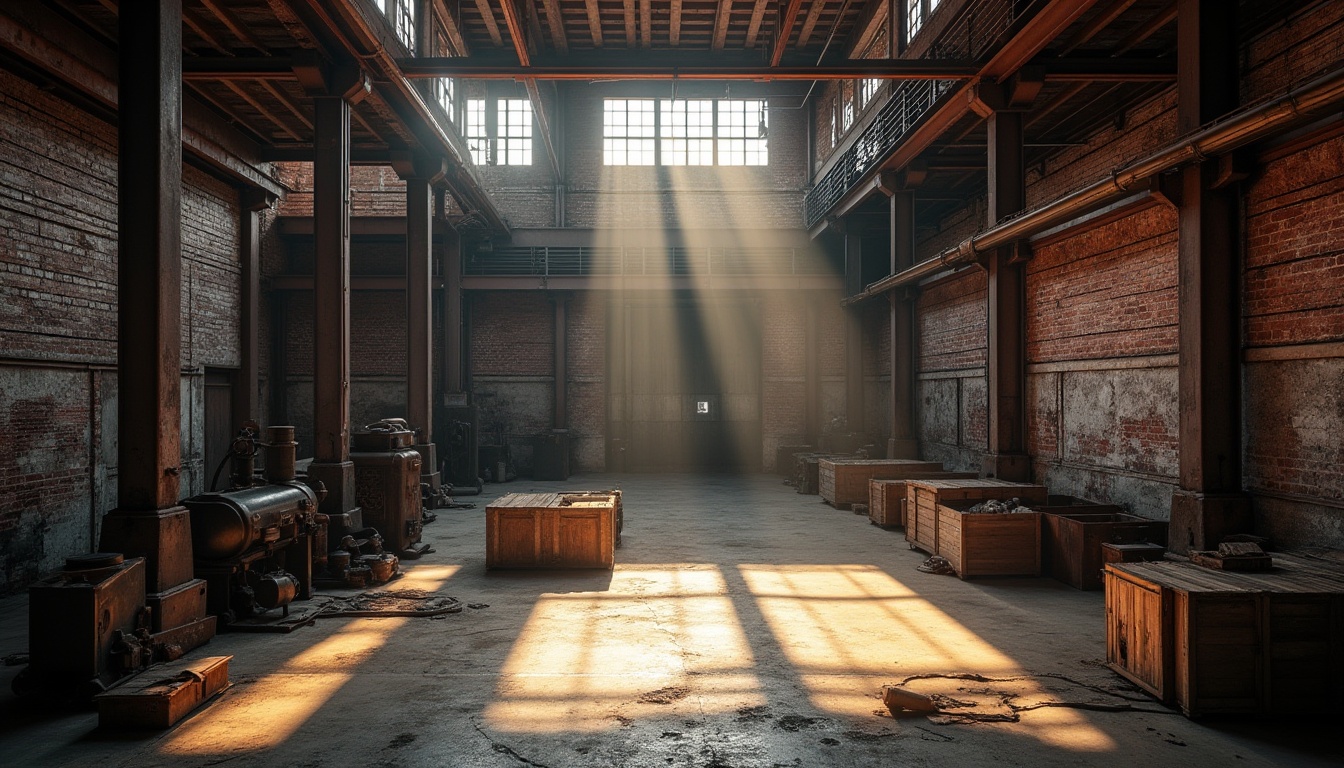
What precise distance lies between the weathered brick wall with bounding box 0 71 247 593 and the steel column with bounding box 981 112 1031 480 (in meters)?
11.6

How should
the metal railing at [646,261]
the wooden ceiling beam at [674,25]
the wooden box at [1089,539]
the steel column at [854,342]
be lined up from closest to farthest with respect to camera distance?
the wooden box at [1089,539] → the wooden ceiling beam at [674,25] → the steel column at [854,342] → the metal railing at [646,261]

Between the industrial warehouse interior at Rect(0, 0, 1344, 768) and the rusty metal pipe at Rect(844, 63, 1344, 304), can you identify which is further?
the rusty metal pipe at Rect(844, 63, 1344, 304)

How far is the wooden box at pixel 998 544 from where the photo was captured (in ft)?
27.7

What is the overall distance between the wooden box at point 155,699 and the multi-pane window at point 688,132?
18.9m

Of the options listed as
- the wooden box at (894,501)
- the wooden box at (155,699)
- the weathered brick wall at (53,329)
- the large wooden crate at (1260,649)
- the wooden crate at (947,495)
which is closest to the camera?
the wooden box at (155,699)

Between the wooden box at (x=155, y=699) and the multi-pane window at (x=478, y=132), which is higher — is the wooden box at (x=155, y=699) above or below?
below

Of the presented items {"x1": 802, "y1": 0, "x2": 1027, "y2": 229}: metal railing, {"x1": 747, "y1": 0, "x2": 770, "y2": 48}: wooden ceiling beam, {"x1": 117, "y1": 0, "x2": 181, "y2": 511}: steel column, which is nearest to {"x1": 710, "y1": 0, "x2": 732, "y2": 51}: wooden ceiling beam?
{"x1": 747, "y1": 0, "x2": 770, "y2": 48}: wooden ceiling beam

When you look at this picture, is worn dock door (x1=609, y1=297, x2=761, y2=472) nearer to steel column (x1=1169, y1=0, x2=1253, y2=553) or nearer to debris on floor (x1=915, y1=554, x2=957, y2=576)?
debris on floor (x1=915, y1=554, x2=957, y2=576)

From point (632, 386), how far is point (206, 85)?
12242 millimetres

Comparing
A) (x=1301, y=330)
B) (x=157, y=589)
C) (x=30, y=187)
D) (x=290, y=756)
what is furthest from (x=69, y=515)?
(x=1301, y=330)

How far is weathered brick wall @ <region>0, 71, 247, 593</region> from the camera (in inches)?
321

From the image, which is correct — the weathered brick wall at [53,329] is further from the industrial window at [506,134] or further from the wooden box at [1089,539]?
the industrial window at [506,134]

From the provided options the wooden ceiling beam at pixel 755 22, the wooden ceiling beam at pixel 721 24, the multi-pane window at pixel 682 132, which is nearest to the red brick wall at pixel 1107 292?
the wooden ceiling beam at pixel 755 22

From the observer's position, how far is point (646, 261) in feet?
67.8
